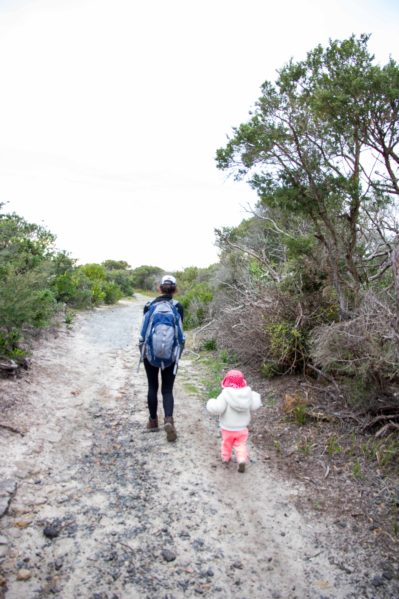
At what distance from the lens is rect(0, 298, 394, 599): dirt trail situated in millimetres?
2654

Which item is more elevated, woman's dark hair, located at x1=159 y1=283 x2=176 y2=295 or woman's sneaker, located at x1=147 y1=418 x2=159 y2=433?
woman's dark hair, located at x1=159 y1=283 x2=176 y2=295

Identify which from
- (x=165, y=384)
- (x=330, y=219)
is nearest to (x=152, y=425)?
(x=165, y=384)

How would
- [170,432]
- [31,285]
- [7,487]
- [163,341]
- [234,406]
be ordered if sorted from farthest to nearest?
[31,285] → [170,432] → [163,341] → [234,406] → [7,487]

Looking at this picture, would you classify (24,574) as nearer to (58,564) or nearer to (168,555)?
(58,564)

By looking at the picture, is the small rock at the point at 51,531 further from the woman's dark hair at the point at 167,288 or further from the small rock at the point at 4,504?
the woman's dark hair at the point at 167,288

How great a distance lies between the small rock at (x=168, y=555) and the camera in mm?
2846

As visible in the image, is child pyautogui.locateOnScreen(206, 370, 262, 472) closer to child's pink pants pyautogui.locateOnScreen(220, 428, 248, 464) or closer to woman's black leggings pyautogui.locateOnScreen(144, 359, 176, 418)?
child's pink pants pyautogui.locateOnScreen(220, 428, 248, 464)

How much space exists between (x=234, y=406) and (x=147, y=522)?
1351mm

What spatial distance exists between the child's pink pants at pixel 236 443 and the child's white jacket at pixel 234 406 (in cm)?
5

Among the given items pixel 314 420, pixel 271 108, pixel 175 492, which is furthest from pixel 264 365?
pixel 271 108

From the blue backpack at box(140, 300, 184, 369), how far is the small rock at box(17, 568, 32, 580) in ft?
7.58

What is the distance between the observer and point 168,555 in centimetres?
287

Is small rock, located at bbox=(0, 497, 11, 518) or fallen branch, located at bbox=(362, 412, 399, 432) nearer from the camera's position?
small rock, located at bbox=(0, 497, 11, 518)

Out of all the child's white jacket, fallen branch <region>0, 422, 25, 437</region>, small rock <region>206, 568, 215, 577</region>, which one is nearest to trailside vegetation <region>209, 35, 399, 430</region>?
the child's white jacket
